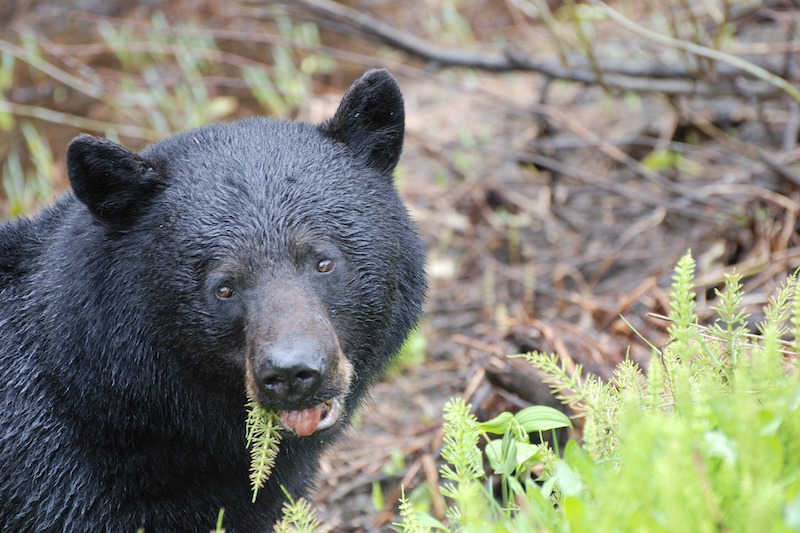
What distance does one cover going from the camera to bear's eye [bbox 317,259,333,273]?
3.27 m

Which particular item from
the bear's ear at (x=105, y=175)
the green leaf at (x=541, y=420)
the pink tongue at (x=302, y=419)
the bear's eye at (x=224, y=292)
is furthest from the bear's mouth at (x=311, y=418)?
the bear's ear at (x=105, y=175)

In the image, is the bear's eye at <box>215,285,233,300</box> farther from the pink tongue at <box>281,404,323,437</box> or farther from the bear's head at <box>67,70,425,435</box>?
the pink tongue at <box>281,404,323,437</box>

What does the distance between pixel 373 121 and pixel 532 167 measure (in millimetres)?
4035

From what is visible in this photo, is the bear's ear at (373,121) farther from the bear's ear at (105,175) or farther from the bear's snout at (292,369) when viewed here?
the bear's snout at (292,369)

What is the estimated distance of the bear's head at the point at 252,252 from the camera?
120 inches

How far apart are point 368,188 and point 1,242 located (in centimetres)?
151

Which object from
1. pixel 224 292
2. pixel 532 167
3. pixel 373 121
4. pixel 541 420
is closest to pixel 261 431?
pixel 224 292

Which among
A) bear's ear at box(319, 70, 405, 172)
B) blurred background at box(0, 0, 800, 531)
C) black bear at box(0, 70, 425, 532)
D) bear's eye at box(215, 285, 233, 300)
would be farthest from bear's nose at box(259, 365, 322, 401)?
blurred background at box(0, 0, 800, 531)

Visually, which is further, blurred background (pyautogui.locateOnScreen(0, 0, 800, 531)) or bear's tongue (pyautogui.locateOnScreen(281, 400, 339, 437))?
blurred background (pyautogui.locateOnScreen(0, 0, 800, 531))

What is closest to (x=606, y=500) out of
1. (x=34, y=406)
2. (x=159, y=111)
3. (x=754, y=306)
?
(x=34, y=406)

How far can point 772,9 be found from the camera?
6633 mm

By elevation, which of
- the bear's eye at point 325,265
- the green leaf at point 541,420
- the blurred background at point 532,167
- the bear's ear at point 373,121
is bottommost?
the blurred background at point 532,167

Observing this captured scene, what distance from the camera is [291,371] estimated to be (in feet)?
9.22

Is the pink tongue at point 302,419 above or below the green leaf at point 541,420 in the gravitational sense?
above
